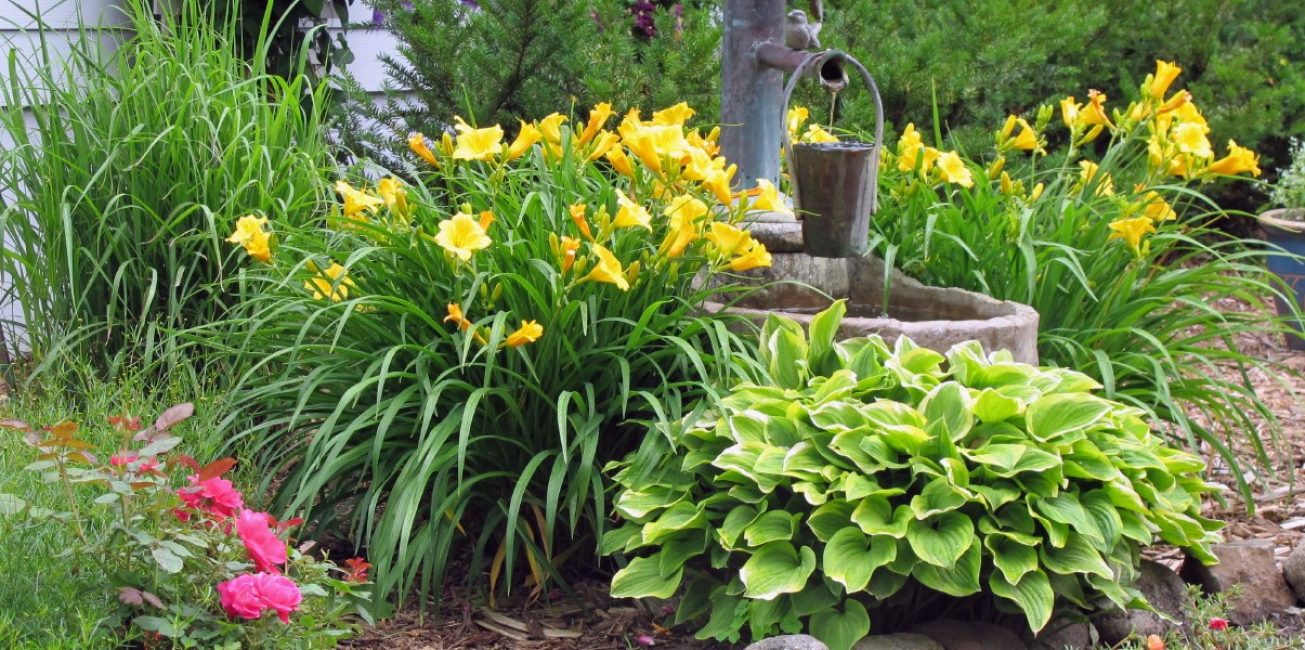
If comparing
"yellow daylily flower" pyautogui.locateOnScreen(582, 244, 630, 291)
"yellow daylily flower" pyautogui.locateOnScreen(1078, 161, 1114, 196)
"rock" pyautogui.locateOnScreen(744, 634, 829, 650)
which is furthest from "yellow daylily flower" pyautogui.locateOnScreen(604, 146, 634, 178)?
"yellow daylily flower" pyautogui.locateOnScreen(1078, 161, 1114, 196)

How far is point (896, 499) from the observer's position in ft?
8.25

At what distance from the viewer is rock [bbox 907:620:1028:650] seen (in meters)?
2.53

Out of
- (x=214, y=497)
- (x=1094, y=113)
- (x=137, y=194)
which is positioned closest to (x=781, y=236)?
(x=1094, y=113)

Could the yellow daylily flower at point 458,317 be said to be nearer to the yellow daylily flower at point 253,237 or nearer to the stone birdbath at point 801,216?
the yellow daylily flower at point 253,237

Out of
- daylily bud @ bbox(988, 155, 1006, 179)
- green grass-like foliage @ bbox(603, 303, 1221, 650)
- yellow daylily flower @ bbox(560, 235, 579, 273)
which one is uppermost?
daylily bud @ bbox(988, 155, 1006, 179)

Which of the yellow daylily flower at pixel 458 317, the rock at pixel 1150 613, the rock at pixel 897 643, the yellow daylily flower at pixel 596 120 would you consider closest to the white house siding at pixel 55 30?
the yellow daylily flower at pixel 596 120

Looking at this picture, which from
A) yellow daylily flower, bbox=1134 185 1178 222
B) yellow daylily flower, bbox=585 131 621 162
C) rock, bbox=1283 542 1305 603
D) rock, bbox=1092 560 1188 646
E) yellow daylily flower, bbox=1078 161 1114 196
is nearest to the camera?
rock, bbox=1092 560 1188 646

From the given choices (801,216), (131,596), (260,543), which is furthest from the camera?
(801,216)

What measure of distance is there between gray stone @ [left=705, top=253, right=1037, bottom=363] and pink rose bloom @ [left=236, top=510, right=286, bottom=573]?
1.30 metres

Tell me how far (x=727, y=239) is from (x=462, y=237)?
0.56m

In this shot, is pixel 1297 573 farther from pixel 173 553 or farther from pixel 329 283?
pixel 173 553

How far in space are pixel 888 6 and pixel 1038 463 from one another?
360 centimetres

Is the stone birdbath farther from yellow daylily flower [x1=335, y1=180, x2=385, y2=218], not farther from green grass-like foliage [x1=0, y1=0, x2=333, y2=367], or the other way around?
green grass-like foliage [x1=0, y1=0, x2=333, y2=367]

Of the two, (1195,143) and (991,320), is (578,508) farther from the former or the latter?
(1195,143)
